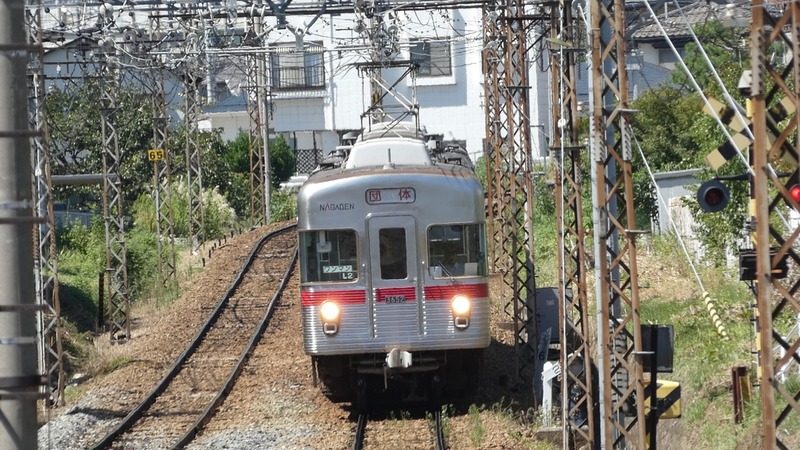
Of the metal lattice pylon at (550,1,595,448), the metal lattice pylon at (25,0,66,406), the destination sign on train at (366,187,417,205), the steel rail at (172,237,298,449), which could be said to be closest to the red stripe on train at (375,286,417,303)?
the destination sign on train at (366,187,417,205)

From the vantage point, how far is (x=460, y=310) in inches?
595

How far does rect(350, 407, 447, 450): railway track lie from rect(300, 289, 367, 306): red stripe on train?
5.11 ft

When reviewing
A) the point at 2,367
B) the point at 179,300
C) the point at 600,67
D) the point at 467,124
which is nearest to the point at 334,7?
the point at 179,300

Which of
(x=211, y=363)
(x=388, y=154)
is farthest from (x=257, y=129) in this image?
(x=388, y=154)

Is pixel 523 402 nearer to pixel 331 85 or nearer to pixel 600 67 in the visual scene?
pixel 600 67

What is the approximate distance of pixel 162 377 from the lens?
760 inches

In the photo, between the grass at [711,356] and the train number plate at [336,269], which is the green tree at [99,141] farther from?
the train number plate at [336,269]

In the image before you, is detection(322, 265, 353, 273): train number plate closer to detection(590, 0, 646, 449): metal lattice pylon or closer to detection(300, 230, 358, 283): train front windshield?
detection(300, 230, 358, 283): train front windshield

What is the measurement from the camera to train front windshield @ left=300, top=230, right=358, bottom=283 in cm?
1519

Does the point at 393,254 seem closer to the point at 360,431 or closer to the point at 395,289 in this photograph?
the point at 395,289

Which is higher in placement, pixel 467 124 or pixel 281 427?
pixel 467 124

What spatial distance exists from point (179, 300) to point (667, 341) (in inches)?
694

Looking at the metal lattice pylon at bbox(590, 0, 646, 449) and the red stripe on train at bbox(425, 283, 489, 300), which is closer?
the metal lattice pylon at bbox(590, 0, 646, 449)

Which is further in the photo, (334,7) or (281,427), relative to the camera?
(334,7)
